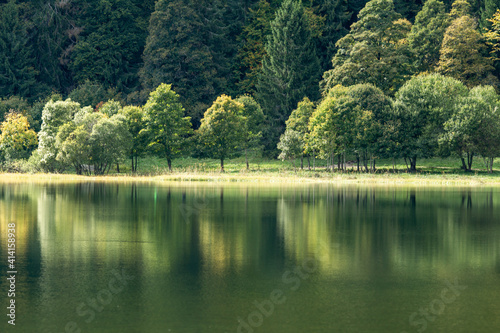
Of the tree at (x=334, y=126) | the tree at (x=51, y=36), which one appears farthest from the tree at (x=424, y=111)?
the tree at (x=51, y=36)

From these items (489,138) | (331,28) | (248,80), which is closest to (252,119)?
(248,80)

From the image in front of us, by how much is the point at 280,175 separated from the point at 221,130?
47.5 feet

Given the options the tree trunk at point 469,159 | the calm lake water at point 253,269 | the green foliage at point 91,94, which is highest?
the green foliage at point 91,94

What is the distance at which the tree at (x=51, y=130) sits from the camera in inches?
3814

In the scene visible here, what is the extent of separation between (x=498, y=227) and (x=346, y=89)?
65.4m

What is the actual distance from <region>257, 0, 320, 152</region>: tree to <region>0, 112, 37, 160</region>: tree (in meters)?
45.1

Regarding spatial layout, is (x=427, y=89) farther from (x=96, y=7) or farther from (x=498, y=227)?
(x=96, y=7)

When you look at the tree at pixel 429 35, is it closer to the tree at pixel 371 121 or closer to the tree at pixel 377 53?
the tree at pixel 377 53

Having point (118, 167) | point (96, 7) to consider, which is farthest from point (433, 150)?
point (96, 7)

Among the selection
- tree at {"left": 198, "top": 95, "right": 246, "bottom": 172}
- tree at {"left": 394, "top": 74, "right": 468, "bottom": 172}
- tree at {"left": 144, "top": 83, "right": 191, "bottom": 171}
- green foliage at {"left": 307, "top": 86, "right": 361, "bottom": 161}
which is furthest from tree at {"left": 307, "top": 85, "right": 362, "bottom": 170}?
tree at {"left": 144, "top": 83, "right": 191, "bottom": 171}

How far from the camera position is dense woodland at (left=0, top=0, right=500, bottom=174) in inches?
3708

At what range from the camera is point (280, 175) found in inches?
3703

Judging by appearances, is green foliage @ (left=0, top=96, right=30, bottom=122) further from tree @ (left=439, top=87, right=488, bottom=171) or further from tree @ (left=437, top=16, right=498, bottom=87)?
tree @ (left=437, top=16, right=498, bottom=87)

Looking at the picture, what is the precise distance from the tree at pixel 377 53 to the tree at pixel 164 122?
94.4 ft
